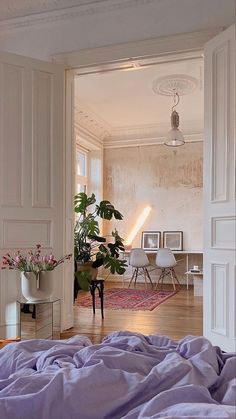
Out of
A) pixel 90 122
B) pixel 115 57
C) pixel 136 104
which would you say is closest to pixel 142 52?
pixel 115 57

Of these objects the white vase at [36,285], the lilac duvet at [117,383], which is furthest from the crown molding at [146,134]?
the lilac duvet at [117,383]

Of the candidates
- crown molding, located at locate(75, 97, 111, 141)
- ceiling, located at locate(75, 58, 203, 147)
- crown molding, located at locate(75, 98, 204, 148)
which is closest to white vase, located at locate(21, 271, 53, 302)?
ceiling, located at locate(75, 58, 203, 147)

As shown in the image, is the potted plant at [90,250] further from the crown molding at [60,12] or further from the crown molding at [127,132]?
the crown molding at [127,132]

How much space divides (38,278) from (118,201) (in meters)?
5.29

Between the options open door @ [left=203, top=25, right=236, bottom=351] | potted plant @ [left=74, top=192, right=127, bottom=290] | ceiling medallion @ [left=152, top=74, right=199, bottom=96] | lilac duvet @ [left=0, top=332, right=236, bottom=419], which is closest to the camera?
lilac duvet @ [left=0, top=332, right=236, bottom=419]

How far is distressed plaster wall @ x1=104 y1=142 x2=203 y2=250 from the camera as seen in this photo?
8.19 metres

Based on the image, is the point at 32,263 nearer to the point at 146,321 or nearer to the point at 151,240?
the point at 146,321

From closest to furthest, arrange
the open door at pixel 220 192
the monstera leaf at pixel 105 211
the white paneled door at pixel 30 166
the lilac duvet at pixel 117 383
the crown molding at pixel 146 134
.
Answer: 1. the lilac duvet at pixel 117 383
2. the open door at pixel 220 192
3. the white paneled door at pixel 30 166
4. the monstera leaf at pixel 105 211
5. the crown molding at pixel 146 134

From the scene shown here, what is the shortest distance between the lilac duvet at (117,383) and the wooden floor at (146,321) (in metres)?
2.26

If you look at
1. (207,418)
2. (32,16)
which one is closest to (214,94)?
(32,16)

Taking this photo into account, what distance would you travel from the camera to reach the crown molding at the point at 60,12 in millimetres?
3958

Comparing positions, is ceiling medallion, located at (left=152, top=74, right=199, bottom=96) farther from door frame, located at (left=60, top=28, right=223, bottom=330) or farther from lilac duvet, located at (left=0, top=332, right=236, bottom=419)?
lilac duvet, located at (left=0, top=332, right=236, bottom=419)

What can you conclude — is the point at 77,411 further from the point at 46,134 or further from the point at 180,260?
the point at 180,260

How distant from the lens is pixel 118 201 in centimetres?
869
